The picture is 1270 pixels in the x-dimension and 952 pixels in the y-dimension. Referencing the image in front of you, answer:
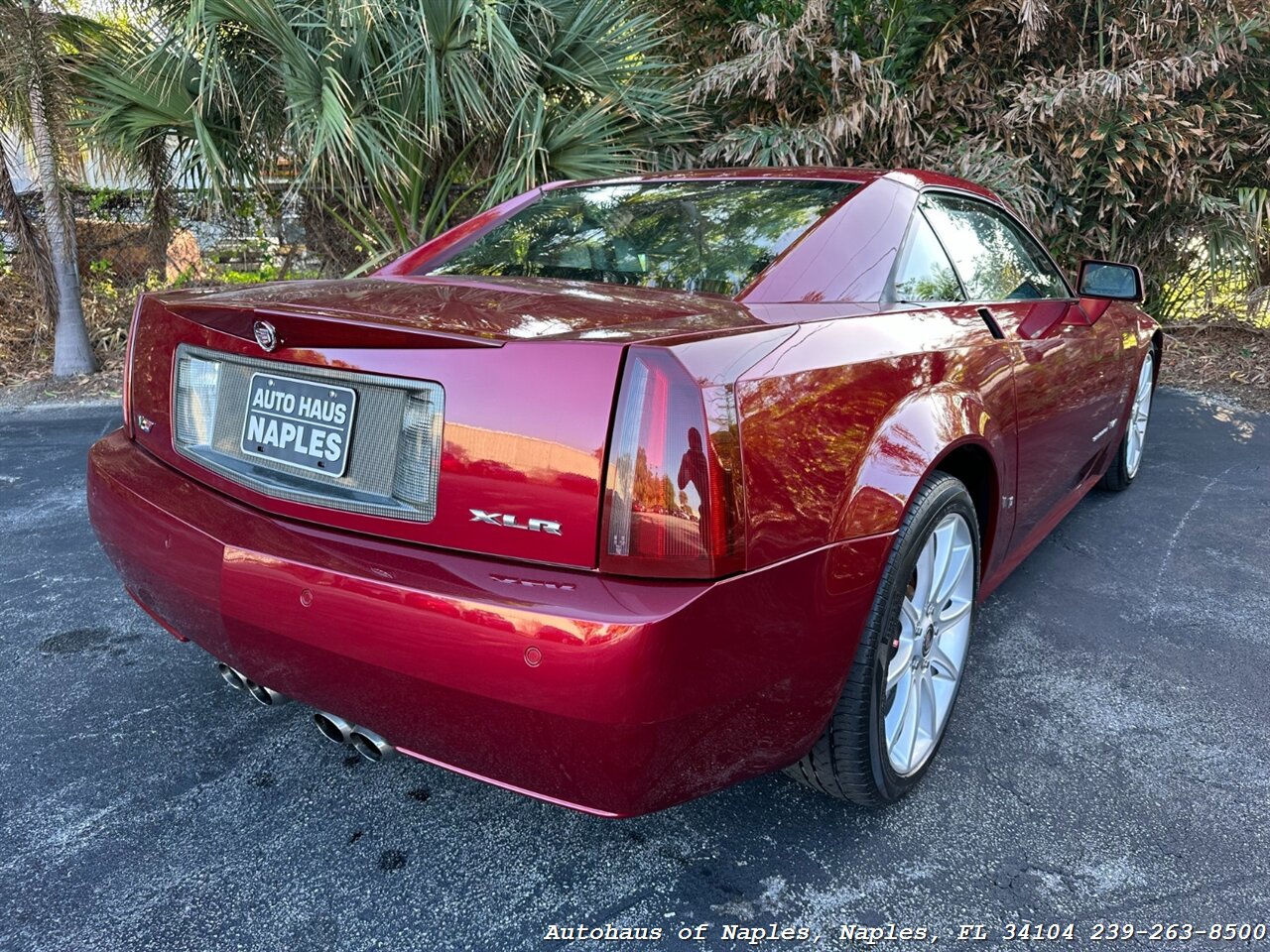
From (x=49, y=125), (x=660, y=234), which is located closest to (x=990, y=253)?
(x=660, y=234)

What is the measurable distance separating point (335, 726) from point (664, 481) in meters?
0.79

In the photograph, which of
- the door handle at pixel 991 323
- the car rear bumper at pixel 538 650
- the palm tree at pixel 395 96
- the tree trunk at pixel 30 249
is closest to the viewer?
the car rear bumper at pixel 538 650

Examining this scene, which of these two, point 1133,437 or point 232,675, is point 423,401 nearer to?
point 232,675

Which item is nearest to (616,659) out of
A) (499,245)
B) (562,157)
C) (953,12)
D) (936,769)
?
(936,769)

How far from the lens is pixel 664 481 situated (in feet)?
4.31

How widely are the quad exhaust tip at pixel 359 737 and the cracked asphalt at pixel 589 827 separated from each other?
295 mm

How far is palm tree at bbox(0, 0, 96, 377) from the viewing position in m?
5.84

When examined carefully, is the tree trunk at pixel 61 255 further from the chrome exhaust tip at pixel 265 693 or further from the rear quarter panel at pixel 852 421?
the rear quarter panel at pixel 852 421

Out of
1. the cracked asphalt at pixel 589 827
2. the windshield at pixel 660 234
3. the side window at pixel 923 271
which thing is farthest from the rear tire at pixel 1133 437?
the windshield at pixel 660 234

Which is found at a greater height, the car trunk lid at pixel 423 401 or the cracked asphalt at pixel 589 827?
the car trunk lid at pixel 423 401

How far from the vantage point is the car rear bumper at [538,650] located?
1.29 meters

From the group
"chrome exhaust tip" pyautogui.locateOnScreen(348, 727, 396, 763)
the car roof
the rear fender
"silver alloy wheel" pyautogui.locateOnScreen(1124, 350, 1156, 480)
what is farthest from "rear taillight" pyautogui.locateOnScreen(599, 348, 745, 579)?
"silver alloy wheel" pyautogui.locateOnScreen(1124, 350, 1156, 480)

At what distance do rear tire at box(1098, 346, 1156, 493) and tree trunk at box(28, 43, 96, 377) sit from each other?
22.4ft

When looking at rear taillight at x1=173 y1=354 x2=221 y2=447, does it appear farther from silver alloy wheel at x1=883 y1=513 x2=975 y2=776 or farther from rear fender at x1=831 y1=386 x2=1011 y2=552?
silver alloy wheel at x1=883 y1=513 x2=975 y2=776
